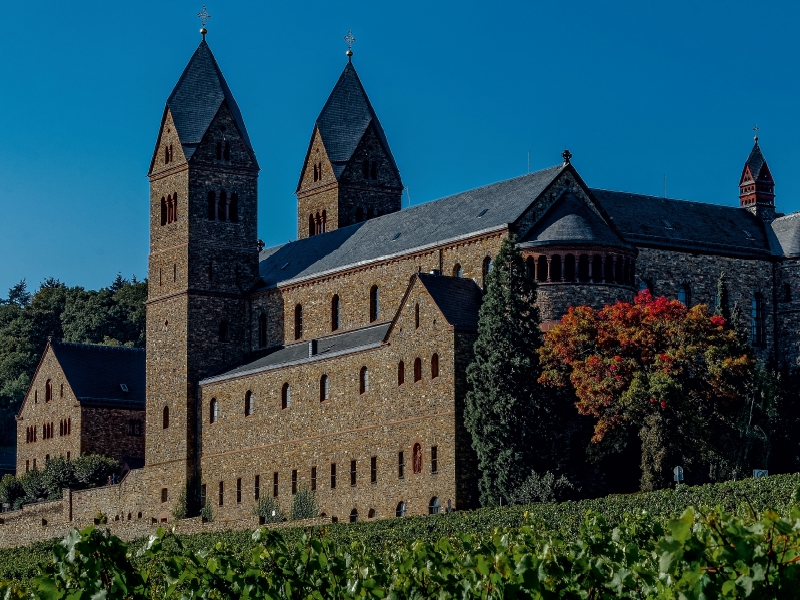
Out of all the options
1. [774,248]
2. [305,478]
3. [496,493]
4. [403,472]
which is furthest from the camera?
[774,248]

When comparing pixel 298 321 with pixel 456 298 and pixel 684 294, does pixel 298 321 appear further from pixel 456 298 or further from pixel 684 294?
pixel 684 294

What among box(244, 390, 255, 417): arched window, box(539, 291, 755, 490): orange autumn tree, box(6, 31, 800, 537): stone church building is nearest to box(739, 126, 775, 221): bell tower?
box(6, 31, 800, 537): stone church building

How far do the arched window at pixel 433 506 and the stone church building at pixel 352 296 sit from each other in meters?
0.28

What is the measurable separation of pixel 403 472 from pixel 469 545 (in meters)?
41.8

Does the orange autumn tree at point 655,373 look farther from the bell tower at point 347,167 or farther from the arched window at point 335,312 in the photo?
the bell tower at point 347,167

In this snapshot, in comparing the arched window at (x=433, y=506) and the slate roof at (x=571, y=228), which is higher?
the slate roof at (x=571, y=228)

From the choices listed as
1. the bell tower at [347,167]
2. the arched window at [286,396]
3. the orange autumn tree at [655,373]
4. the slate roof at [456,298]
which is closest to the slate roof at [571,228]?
the slate roof at [456,298]

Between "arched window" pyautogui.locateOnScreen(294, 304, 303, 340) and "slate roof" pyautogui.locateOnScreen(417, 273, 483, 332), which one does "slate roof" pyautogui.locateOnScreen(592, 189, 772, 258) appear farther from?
"arched window" pyautogui.locateOnScreen(294, 304, 303, 340)

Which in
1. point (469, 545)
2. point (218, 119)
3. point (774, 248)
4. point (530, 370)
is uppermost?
point (218, 119)

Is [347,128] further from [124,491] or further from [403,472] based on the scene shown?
[403,472]

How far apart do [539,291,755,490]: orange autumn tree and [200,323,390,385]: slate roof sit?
1009 centimetres

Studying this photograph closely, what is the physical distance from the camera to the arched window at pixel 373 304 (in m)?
83.8

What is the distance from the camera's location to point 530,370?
70.3 metres

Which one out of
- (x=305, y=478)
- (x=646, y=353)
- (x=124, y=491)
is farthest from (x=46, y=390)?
(x=646, y=353)
